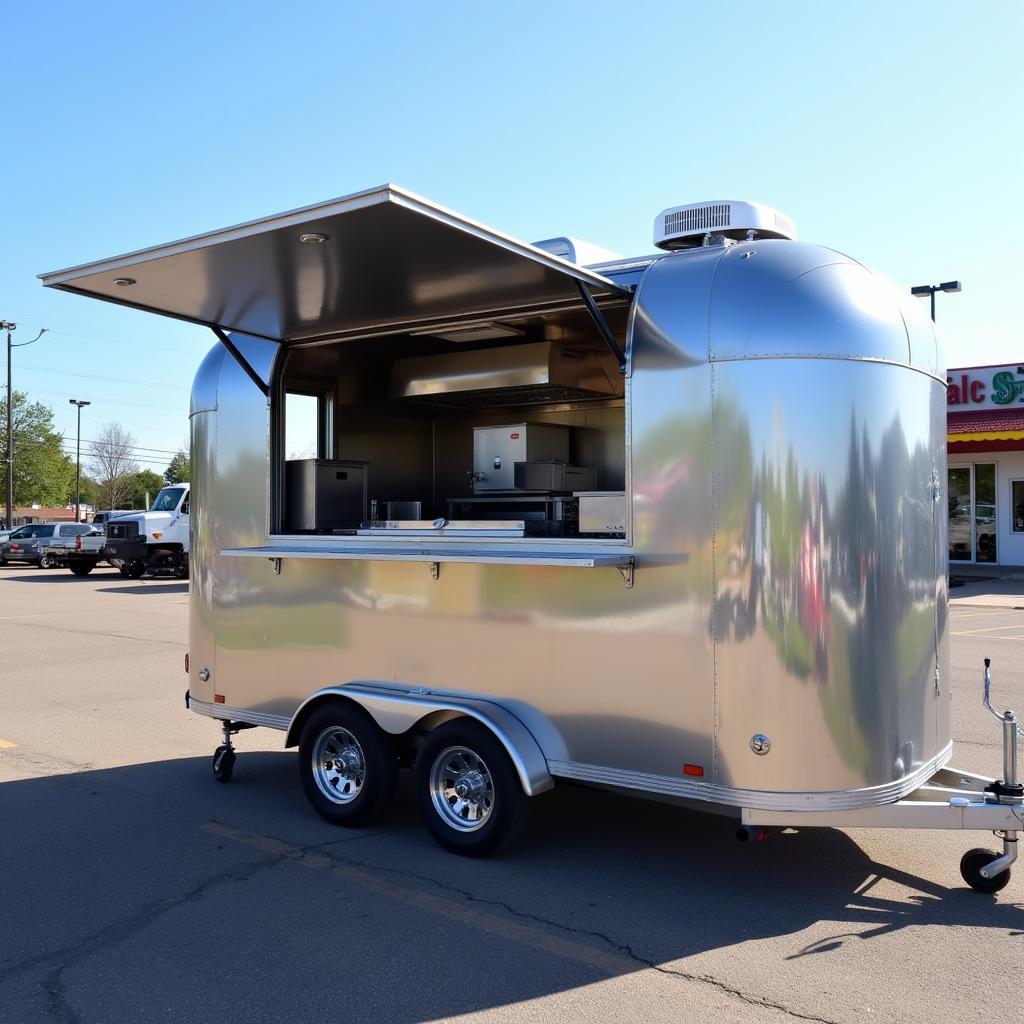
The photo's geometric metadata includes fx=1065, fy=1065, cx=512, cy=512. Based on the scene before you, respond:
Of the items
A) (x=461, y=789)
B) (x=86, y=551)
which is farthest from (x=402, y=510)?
(x=86, y=551)

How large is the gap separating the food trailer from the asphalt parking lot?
0.41 m

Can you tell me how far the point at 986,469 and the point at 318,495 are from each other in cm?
2186

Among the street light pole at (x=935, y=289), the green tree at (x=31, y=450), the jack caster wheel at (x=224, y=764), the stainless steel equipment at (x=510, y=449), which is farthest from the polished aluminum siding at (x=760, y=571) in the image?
the green tree at (x=31, y=450)

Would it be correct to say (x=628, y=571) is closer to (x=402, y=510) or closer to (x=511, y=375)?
(x=511, y=375)

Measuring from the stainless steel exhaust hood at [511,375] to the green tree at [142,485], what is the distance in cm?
8788

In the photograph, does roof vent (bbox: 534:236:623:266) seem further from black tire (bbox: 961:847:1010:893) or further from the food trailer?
black tire (bbox: 961:847:1010:893)

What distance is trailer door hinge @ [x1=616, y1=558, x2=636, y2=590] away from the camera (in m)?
4.90

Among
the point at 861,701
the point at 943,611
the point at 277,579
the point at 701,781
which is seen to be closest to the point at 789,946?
the point at 701,781

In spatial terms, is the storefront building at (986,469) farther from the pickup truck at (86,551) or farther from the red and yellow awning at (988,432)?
the pickup truck at (86,551)

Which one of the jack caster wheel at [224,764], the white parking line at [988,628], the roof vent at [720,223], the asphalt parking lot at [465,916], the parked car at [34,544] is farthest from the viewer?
the parked car at [34,544]

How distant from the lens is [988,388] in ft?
81.9

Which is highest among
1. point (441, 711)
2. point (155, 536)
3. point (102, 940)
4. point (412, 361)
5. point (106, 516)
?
point (412, 361)

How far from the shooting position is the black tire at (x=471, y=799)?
5.18 meters

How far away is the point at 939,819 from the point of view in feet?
15.1
